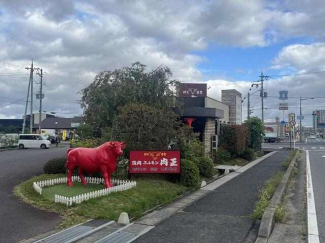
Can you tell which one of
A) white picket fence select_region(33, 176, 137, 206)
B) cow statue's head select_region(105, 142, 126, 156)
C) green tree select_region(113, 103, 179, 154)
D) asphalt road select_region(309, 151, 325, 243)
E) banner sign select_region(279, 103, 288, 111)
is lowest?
asphalt road select_region(309, 151, 325, 243)

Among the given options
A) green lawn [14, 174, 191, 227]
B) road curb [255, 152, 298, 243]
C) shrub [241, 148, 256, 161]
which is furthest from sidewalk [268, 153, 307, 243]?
shrub [241, 148, 256, 161]

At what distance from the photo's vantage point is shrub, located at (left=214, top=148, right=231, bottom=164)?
75.0 ft

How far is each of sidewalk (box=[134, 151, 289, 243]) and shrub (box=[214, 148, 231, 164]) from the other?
1085 centimetres

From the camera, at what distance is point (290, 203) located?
400 inches

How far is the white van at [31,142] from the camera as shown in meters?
39.8

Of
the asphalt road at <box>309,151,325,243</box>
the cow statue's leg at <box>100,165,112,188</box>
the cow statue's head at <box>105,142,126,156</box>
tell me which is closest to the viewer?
the asphalt road at <box>309,151,325,243</box>

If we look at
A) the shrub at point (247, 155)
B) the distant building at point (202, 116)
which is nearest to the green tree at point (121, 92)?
the distant building at point (202, 116)

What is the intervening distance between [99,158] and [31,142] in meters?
31.2

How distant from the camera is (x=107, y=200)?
9.81 metres

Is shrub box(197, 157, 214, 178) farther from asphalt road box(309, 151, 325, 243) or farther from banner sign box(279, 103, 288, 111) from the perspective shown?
banner sign box(279, 103, 288, 111)

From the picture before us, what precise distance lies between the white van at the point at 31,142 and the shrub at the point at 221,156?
2324cm

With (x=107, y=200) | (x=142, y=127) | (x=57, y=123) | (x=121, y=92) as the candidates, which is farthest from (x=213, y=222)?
(x=57, y=123)

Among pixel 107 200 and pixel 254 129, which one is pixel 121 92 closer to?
pixel 107 200

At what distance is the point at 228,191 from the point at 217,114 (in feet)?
30.0
